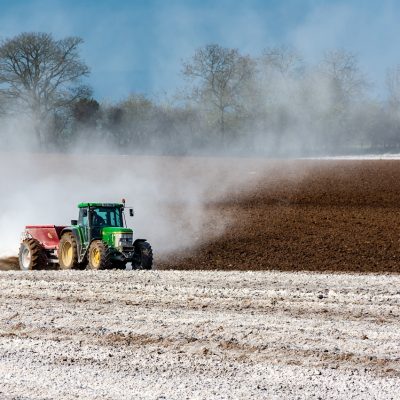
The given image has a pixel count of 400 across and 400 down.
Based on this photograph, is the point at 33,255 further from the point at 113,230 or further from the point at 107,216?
the point at 113,230

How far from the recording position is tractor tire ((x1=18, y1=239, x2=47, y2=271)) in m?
22.5

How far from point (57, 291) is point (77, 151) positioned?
42354 millimetres

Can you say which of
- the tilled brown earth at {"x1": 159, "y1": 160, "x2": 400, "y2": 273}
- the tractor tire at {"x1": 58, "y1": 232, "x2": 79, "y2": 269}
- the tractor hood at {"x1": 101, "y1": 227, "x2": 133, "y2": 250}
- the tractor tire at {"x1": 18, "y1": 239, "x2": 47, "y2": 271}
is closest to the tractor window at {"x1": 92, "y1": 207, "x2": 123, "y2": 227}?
the tractor hood at {"x1": 101, "y1": 227, "x2": 133, "y2": 250}

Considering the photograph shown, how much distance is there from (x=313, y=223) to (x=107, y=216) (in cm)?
1113

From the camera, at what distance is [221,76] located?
95.4ft

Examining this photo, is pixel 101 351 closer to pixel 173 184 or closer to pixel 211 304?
pixel 211 304

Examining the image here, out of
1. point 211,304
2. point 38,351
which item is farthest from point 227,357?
point 211,304

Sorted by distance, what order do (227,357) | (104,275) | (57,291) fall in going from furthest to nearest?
(104,275) < (57,291) < (227,357)

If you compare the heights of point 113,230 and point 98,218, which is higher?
point 98,218

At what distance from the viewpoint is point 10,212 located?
104 ft

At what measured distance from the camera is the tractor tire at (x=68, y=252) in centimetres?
2139

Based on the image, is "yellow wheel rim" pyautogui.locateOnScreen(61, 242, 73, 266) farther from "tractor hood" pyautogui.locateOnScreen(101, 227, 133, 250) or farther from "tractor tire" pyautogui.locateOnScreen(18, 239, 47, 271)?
"tractor hood" pyautogui.locateOnScreen(101, 227, 133, 250)

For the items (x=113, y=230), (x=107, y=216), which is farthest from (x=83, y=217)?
(x=113, y=230)

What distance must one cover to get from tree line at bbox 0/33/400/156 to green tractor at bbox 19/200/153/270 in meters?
6.45
